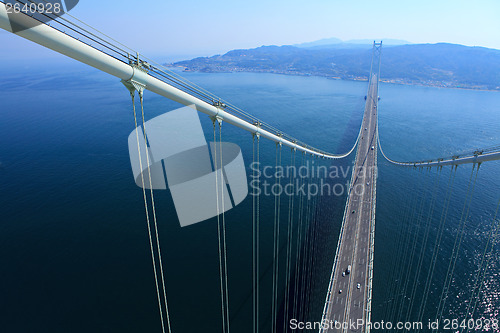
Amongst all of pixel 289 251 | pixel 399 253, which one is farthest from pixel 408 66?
pixel 289 251

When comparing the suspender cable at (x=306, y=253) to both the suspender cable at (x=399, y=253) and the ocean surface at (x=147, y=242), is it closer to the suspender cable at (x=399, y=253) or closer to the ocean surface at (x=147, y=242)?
the ocean surface at (x=147, y=242)

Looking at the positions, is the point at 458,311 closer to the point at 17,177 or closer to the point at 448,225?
the point at 448,225

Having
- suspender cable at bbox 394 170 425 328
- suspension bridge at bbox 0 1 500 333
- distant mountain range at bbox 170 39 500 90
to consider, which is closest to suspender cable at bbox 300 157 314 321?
suspension bridge at bbox 0 1 500 333
